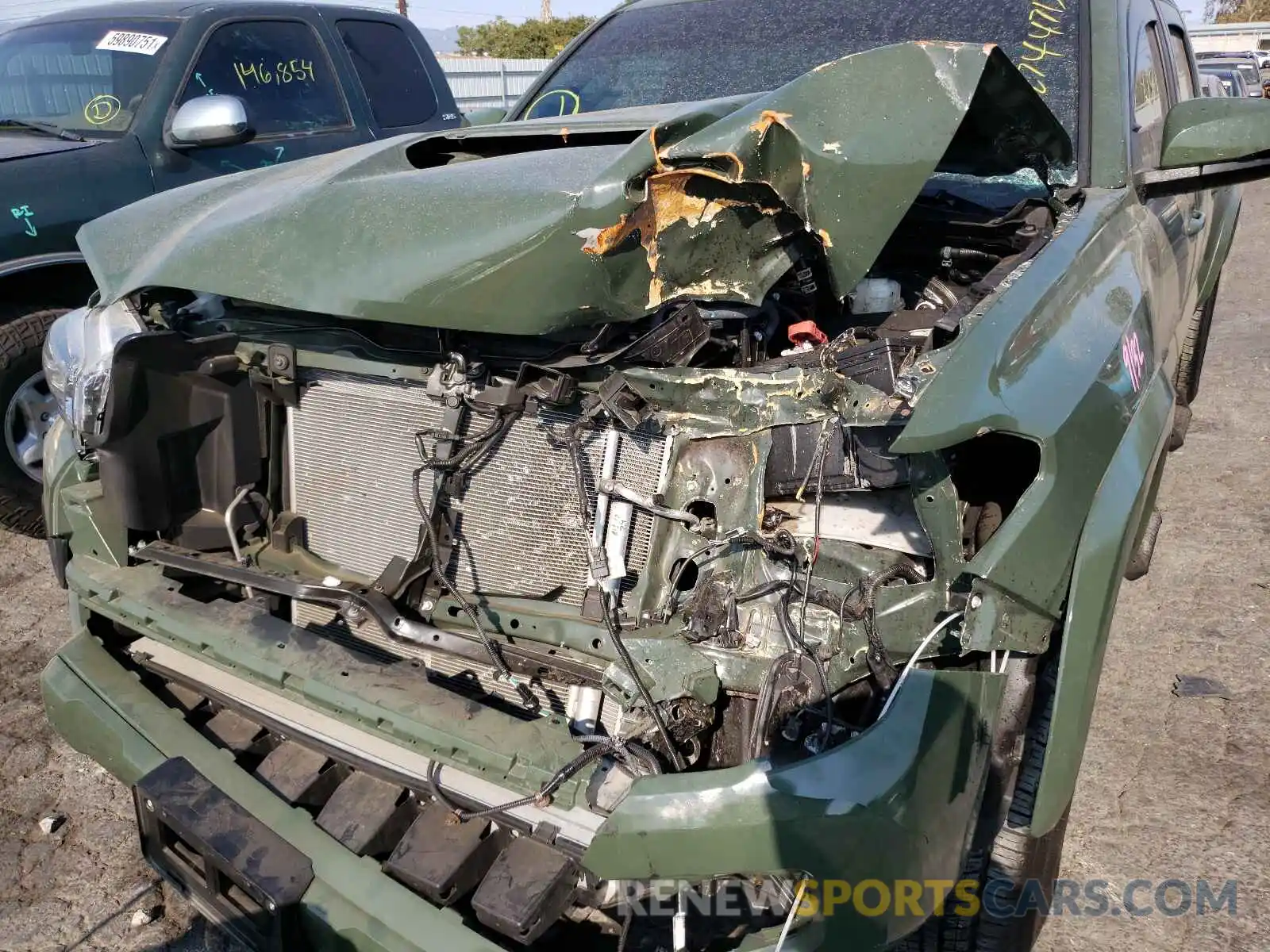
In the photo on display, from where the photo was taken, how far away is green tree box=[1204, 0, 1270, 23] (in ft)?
145

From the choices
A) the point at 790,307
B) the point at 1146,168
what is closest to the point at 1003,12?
the point at 1146,168

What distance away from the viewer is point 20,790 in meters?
2.72

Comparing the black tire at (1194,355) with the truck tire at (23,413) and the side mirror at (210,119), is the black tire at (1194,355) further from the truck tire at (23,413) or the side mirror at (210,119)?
the truck tire at (23,413)

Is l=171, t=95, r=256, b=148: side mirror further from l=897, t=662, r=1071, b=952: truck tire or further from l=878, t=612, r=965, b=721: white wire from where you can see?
l=897, t=662, r=1071, b=952: truck tire

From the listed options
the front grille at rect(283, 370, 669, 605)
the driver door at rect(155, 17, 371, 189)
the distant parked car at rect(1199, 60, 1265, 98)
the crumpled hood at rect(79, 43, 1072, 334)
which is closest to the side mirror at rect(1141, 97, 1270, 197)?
the crumpled hood at rect(79, 43, 1072, 334)

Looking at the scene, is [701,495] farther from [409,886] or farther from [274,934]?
[274,934]

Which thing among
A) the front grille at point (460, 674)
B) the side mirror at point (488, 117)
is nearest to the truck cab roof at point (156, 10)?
the side mirror at point (488, 117)

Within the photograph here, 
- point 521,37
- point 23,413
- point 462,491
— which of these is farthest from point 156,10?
point 521,37

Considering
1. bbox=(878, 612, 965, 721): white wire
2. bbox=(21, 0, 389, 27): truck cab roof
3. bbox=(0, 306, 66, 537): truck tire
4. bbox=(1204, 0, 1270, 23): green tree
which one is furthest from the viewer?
bbox=(1204, 0, 1270, 23): green tree

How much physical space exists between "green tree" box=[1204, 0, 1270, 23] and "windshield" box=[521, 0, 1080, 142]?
47257 mm

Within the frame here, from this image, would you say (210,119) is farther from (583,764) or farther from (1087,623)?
(1087,623)

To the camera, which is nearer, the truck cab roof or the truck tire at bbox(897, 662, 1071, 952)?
the truck tire at bbox(897, 662, 1071, 952)

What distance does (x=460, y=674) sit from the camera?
2.19 metres

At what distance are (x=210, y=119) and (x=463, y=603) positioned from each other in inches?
121
